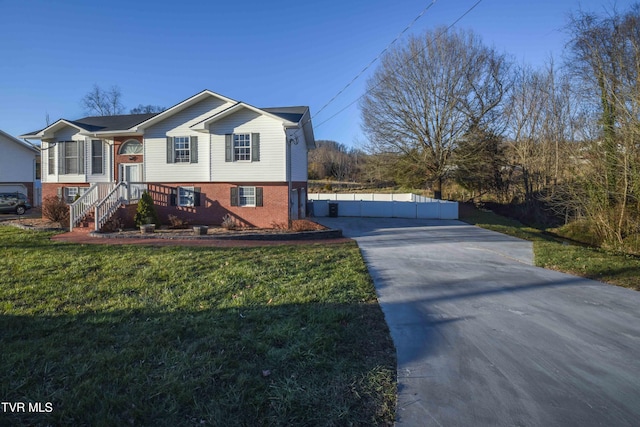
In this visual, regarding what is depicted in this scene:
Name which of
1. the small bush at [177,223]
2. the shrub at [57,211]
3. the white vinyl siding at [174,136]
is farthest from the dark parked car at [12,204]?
the small bush at [177,223]

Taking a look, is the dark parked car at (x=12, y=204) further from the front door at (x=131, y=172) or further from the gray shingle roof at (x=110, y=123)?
the front door at (x=131, y=172)

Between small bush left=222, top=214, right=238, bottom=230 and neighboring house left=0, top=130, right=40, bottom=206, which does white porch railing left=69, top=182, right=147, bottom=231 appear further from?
neighboring house left=0, top=130, right=40, bottom=206

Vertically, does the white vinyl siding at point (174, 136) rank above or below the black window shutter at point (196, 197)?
above

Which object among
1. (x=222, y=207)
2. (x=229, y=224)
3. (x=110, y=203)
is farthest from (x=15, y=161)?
(x=229, y=224)

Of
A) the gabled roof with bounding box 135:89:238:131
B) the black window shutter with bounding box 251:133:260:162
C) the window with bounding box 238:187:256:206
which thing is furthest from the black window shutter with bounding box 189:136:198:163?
the black window shutter with bounding box 251:133:260:162

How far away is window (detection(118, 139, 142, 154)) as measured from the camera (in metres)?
17.6

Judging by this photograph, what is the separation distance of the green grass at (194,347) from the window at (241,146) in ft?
31.6

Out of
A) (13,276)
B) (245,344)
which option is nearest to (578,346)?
(245,344)

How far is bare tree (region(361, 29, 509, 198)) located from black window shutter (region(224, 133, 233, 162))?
1575cm

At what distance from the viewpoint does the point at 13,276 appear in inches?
257

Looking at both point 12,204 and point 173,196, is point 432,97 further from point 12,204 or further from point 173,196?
point 12,204

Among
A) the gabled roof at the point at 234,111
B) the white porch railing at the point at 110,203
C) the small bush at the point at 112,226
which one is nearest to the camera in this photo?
the white porch railing at the point at 110,203

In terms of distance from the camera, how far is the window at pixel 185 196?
54.2 feet

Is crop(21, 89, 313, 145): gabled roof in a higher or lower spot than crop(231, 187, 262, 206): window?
higher
